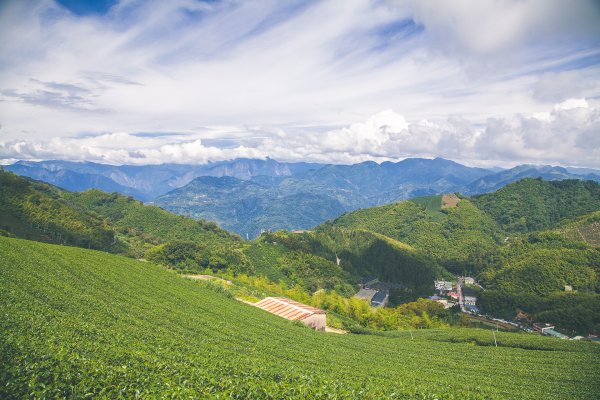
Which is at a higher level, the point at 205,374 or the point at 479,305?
the point at 205,374

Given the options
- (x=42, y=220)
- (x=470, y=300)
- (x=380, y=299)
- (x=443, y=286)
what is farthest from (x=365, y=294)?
(x=42, y=220)

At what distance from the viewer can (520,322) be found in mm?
95375

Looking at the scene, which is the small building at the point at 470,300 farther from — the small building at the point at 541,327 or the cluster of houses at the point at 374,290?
the small building at the point at 541,327

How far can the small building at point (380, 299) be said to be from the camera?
109 metres

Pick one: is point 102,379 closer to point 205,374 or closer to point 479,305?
point 205,374

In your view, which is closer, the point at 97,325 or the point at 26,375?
the point at 26,375

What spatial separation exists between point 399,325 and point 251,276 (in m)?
40.7

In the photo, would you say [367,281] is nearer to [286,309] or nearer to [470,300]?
[470,300]

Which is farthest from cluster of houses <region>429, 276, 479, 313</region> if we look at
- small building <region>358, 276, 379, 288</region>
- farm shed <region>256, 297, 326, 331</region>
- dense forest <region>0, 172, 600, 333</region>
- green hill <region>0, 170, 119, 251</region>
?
green hill <region>0, 170, 119, 251</region>

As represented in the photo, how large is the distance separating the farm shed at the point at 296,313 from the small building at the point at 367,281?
81.2m

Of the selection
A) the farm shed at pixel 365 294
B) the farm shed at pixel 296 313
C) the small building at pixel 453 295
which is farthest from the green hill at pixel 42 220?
the small building at pixel 453 295

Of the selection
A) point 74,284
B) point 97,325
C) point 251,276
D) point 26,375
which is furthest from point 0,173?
point 26,375

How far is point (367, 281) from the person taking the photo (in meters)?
144

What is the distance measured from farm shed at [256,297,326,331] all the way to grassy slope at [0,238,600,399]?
480 centimetres
